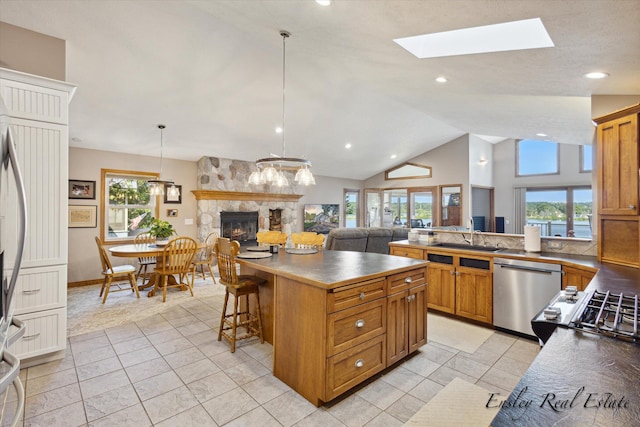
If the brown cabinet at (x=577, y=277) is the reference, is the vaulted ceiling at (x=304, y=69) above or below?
above

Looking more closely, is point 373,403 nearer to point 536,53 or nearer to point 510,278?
point 510,278

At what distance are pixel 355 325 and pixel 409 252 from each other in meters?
2.19

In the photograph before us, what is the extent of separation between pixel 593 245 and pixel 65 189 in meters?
5.21

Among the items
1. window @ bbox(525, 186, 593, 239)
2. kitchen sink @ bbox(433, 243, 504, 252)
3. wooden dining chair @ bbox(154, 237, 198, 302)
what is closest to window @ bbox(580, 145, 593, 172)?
→ window @ bbox(525, 186, 593, 239)

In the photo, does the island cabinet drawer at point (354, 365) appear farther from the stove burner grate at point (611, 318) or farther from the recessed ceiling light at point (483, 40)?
the recessed ceiling light at point (483, 40)

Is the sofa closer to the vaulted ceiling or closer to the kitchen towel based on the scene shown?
the vaulted ceiling

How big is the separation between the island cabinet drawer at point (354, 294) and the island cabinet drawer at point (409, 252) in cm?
182

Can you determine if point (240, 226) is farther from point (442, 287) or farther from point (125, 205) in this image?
point (442, 287)

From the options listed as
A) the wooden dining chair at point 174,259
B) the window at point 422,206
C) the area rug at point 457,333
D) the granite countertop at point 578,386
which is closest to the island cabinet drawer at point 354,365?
the area rug at point 457,333

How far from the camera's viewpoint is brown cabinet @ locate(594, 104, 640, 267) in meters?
2.47

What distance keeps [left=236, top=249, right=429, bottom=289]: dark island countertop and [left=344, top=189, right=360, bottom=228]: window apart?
6574 millimetres

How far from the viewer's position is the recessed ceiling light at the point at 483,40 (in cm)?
217

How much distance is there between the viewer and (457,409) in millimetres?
2117

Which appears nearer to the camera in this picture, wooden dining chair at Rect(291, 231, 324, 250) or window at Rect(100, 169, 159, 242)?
wooden dining chair at Rect(291, 231, 324, 250)
